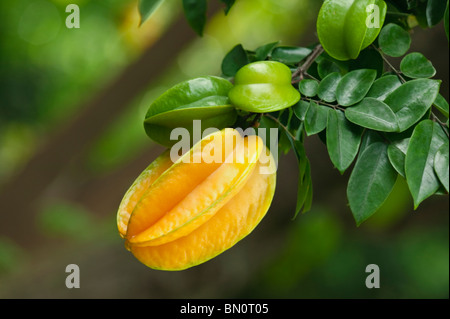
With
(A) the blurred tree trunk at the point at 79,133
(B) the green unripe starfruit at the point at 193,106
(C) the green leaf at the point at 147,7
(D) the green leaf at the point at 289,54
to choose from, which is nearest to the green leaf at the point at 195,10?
(C) the green leaf at the point at 147,7

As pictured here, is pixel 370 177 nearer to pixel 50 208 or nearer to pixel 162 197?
pixel 162 197

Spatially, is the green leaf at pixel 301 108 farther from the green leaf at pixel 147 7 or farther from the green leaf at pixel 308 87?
the green leaf at pixel 147 7

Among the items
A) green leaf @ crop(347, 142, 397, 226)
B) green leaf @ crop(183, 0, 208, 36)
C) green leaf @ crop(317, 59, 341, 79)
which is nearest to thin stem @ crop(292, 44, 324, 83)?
green leaf @ crop(317, 59, 341, 79)

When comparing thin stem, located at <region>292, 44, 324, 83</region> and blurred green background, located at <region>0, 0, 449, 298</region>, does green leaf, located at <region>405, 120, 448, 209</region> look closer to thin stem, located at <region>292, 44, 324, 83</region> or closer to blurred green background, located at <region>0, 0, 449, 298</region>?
thin stem, located at <region>292, 44, 324, 83</region>

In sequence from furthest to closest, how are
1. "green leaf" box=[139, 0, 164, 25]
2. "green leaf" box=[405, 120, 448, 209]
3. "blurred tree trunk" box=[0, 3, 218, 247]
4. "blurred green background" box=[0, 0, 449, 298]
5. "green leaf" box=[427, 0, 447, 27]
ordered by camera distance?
"blurred tree trunk" box=[0, 3, 218, 247]
"blurred green background" box=[0, 0, 449, 298]
"green leaf" box=[139, 0, 164, 25]
"green leaf" box=[427, 0, 447, 27]
"green leaf" box=[405, 120, 448, 209]

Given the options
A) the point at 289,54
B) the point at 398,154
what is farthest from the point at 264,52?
the point at 398,154

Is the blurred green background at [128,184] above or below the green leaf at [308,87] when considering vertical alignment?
above
